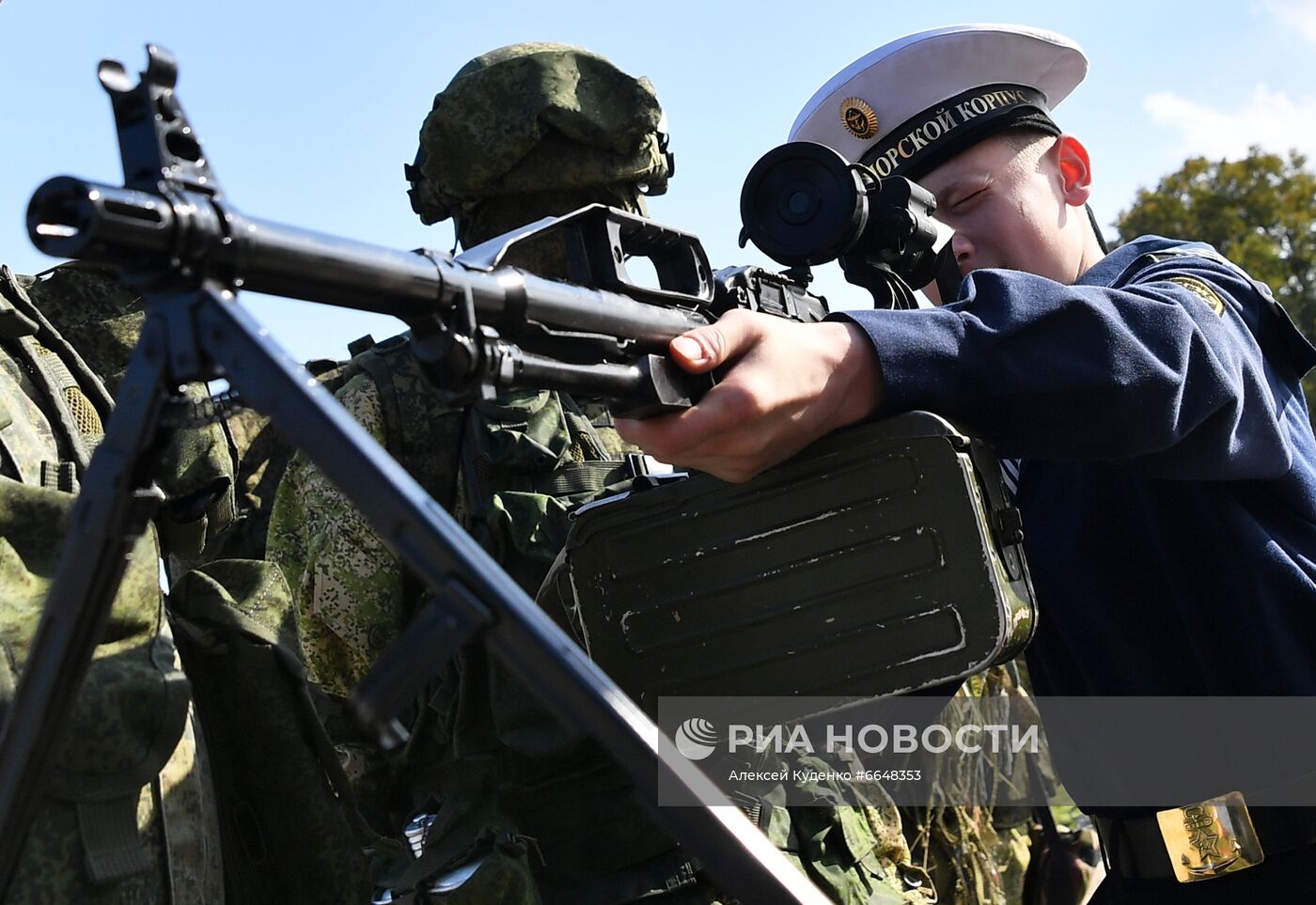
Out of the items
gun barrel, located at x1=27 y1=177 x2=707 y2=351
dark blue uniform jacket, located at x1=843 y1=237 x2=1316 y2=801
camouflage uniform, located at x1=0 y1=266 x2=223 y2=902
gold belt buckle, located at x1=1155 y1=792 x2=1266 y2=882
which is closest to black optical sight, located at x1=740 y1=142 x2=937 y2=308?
dark blue uniform jacket, located at x1=843 y1=237 x2=1316 y2=801

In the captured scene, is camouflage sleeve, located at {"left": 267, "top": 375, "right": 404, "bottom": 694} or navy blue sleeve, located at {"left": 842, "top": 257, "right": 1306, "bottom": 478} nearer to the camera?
navy blue sleeve, located at {"left": 842, "top": 257, "right": 1306, "bottom": 478}

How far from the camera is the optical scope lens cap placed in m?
2.50

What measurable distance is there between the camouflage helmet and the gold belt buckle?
2754 millimetres

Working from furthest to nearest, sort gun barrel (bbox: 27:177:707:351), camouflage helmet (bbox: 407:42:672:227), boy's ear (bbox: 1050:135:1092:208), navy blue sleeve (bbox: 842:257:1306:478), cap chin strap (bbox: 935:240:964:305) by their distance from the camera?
camouflage helmet (bbox: 407:42:672:227) < boy's ear (bbox: 1050:135:1092:208) < cap chin strap (bbox: 935:240:964:305) < navy blue sleeve (bbox: 842:257:1306:478) < gun barrel (bbox: 27:177:707:351)

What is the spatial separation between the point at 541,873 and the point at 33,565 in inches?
71.0

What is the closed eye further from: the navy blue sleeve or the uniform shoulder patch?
the navy blue sleeve

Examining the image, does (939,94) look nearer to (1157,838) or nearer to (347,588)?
(1157,838)

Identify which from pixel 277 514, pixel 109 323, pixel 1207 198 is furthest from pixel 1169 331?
pixel 1207 198

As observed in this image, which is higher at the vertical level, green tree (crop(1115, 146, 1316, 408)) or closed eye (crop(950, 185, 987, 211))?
green tree (crop(1115, 146, 1316, 408))

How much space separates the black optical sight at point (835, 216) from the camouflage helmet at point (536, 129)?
198 cm

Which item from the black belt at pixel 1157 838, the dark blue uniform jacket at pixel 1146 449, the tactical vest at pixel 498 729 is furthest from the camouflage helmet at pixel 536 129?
the black belt at pixel 1157 838

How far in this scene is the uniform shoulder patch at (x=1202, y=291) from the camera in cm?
228

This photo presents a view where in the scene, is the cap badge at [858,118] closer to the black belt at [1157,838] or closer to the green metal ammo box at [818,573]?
the green metal ammo box at [818,573]

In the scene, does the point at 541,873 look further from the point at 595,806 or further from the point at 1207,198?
the point at 1207,198
